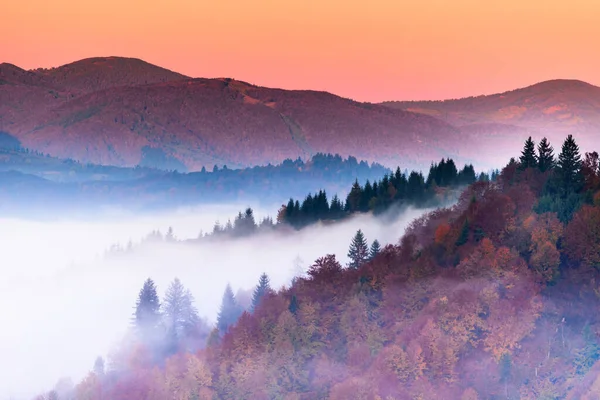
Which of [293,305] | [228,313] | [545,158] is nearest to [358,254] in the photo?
[293,305]

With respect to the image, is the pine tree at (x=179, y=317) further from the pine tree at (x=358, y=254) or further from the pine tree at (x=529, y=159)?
the pine tree at (x=529, y=159)

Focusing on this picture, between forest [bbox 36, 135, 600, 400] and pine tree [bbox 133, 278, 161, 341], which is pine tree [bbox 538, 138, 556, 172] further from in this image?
pine tree [bbox 133, 278, 161, 341]

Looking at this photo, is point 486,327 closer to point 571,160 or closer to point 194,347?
point 571,160

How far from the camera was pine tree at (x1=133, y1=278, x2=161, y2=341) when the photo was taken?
162250mm

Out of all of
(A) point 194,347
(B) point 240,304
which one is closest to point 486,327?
(A) point 194,347

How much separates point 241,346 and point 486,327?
3370 centimetres

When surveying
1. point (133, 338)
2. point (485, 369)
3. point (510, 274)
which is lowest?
point (133, 338)

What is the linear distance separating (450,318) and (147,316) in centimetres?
7680

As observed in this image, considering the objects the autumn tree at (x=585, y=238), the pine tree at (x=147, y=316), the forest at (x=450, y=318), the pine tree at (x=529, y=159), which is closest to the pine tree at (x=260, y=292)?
the forest at (x=450, y=318)

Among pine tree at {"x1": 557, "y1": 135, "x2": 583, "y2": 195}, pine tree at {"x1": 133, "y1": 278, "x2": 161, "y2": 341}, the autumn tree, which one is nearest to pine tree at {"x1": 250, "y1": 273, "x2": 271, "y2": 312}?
pine tree at {"x1": 133, "y1": 278, "x2": 161, "y2": 341}

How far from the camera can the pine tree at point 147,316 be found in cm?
16225

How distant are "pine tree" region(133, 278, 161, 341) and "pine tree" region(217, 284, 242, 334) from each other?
37.6 feet

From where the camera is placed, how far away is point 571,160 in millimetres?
123312

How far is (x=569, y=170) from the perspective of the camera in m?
124
